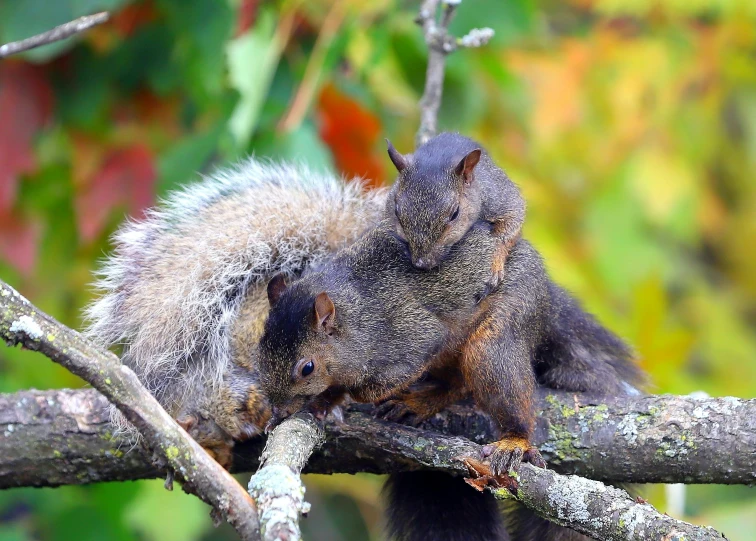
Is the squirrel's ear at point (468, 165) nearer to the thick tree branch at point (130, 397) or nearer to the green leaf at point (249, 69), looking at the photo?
the green leaf at point (249, 69)

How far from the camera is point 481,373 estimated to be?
2021 millimetres

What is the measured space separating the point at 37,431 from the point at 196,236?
617 millimetres

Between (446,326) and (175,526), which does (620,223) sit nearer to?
(446,326)

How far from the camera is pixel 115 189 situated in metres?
2.78

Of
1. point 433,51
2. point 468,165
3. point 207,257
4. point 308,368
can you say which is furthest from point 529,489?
point 433,51

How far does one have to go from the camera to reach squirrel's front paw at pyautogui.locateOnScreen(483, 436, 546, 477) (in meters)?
1.85

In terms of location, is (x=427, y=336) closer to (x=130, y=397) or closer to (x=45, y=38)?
(x=130, y=397)

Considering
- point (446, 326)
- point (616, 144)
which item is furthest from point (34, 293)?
point (616, 144)

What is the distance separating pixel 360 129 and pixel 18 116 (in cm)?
105

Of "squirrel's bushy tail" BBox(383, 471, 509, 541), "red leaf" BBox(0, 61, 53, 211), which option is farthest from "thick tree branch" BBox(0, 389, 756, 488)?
"red leaf" BBox(0, 61, 53, 211)

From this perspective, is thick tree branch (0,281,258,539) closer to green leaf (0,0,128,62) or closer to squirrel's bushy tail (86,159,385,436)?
squirrel's bushy tail (86,159,385,436)

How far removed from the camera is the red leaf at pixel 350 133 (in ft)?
9.58

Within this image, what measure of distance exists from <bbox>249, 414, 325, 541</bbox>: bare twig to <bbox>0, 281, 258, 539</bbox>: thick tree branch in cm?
4

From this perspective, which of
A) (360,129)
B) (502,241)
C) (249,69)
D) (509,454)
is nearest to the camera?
(509,454)
